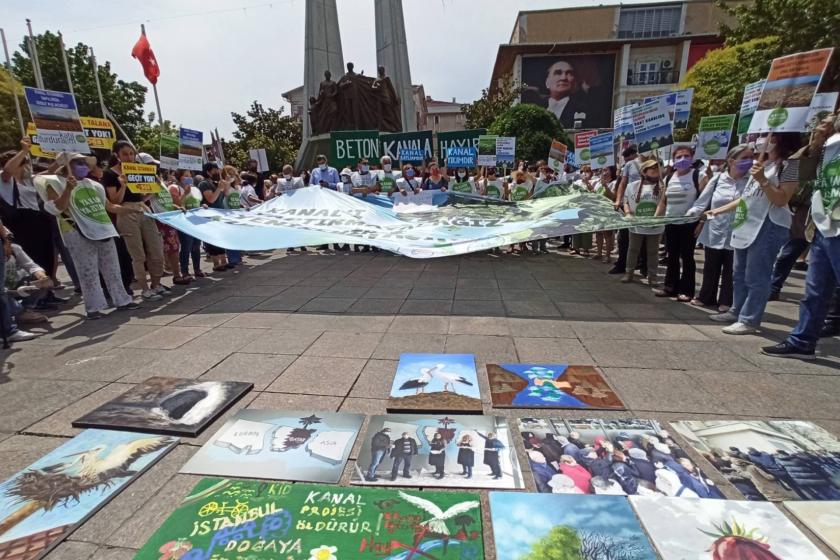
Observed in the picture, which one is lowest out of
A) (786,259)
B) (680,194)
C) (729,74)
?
(786,259)

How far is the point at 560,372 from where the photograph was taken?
11.0ft

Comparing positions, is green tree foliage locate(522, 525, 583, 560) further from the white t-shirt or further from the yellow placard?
the yellow placard

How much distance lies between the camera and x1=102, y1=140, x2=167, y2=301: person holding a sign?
18.2 ft

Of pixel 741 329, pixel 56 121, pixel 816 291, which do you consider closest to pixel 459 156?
pixel 741 329

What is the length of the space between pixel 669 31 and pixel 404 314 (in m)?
62.3

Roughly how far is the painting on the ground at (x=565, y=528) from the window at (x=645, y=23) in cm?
6245

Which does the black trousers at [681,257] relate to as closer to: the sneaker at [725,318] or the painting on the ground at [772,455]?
the sneaker at [725,318]

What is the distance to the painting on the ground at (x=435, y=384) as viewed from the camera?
2.84 metres

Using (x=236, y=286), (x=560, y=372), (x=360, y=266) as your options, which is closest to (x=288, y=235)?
(x=236, y=286)

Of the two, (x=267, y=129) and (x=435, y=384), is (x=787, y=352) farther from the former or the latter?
(x=267, y=129)

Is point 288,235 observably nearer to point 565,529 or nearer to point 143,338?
point 143,338

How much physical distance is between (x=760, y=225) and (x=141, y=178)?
743cm

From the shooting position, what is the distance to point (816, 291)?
354 centimetres

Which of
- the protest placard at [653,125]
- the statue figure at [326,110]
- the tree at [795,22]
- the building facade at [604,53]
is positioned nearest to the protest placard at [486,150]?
the protest placard at [653,125]
